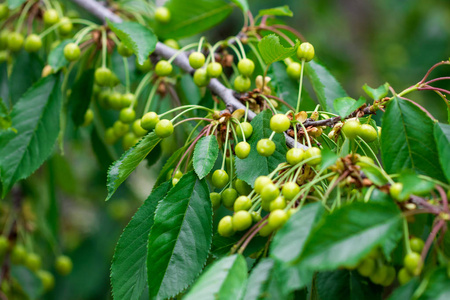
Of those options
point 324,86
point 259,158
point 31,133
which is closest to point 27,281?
point 31,133

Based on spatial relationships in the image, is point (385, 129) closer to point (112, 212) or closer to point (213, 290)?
point (213, 290)

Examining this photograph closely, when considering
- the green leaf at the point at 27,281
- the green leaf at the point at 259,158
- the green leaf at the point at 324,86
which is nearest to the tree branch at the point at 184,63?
the green leaf at the point at 259,158

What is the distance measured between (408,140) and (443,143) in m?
0.08

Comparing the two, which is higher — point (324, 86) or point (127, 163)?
point (127, 163)

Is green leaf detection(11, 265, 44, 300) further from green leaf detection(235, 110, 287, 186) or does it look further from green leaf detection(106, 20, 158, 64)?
green leaf detection(235, 110, 287, 186)

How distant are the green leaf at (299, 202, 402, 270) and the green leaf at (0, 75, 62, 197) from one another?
1.03 metres

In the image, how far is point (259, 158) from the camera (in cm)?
111

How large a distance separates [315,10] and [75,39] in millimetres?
4003

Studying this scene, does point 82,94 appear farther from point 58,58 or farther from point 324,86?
point 324,86

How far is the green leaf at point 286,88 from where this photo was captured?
1463 millimetres

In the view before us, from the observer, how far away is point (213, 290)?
745 mm

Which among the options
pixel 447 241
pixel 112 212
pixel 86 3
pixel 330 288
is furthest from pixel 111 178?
pixel 112 212

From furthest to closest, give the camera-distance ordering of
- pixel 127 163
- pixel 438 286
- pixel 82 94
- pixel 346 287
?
1. pixel 82 94
2. pixel 127 163
3. pixel 346 287
4. pixel 438 286

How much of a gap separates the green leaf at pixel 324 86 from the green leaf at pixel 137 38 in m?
0.52
